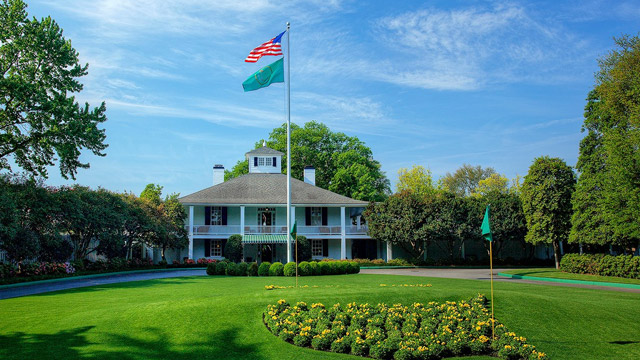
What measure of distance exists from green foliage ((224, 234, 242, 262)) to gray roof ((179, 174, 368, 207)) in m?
3.85

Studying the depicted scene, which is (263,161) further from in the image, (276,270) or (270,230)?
(276,270)

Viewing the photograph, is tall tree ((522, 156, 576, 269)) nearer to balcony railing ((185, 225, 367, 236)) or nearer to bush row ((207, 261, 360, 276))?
balcony railing ((185, 225, 367, 236))

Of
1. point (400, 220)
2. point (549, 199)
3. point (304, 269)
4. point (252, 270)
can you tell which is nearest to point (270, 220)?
point (400, 220)

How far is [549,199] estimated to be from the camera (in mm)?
33438

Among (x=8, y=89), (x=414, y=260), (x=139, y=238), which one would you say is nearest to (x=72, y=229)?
(x=139, y=238)

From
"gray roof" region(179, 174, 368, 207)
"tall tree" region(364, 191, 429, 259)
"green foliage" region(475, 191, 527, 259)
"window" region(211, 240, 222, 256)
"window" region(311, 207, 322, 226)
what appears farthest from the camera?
"window" region(311, 207, 322, 226)

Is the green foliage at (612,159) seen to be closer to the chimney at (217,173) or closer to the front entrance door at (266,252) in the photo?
the front entrance door at (266,252)

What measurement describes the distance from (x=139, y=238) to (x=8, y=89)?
590 inches

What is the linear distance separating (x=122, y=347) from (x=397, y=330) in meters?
5.90

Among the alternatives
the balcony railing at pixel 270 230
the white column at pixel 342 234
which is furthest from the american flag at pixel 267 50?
the white column at pixel 342 234

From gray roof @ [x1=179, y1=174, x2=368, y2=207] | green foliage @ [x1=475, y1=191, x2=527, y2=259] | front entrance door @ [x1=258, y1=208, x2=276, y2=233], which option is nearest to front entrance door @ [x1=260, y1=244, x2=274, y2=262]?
front entrance door @ [x1=258, y1=208, x2=276, y2=233]

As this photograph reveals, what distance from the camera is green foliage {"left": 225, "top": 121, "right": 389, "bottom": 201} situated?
55.5 m

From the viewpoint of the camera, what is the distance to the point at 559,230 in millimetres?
33219

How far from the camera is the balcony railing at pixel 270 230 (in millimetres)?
39188
